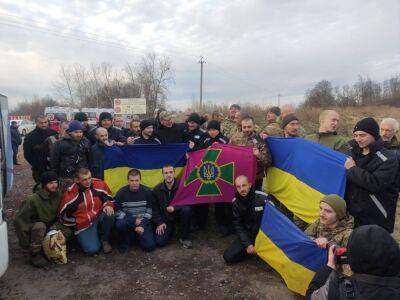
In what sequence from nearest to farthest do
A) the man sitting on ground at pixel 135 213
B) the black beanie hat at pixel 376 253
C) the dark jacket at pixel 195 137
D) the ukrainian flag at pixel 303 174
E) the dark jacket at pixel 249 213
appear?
the black beanie hat at pixel 376 253 → the ukrainian flag at pixel 303 174 → the dark jacket at pixel 249 213 → the man sitting on ground at pixel 135 213 → the dark jacket at pixel 195 137

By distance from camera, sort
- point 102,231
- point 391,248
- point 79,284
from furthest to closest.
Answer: point 102,231 < point 79,284 < point 391,248

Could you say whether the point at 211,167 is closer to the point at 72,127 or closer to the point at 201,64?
the point at 72,127

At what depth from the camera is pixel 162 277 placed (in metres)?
5.17

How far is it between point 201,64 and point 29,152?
40414 millimetres

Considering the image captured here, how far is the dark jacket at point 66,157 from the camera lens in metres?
6.47

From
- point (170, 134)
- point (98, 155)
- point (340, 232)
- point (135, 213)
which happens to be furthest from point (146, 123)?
point (340, 232)

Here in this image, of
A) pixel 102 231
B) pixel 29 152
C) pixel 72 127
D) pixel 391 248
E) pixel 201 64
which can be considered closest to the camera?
pixel 391 248

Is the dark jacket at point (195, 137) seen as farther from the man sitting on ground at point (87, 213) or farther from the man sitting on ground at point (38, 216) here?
the man sitting on ground at point (38, 216)

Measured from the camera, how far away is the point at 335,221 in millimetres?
4238

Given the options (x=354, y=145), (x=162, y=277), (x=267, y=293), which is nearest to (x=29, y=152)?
(x=162, y=277)

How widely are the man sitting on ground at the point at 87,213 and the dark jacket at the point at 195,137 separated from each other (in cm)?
209

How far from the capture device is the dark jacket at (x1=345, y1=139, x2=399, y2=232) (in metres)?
4.17

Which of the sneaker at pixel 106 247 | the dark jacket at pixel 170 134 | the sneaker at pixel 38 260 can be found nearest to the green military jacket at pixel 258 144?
the dark jacket at pixel 170 134

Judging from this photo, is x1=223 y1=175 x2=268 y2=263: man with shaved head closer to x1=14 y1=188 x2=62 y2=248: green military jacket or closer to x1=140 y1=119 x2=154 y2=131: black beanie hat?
x1=140 y1=119 x2=154 y2=131: black beanie hat
